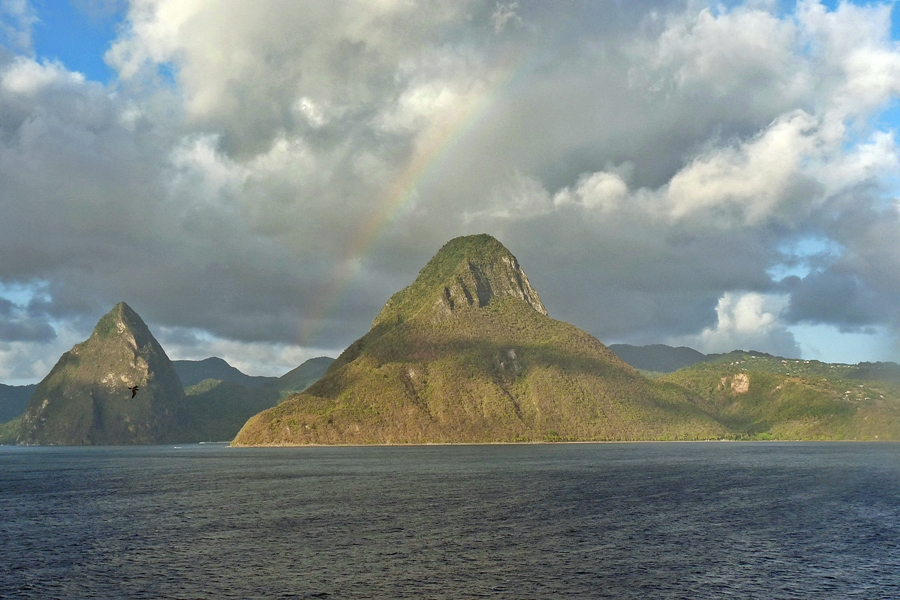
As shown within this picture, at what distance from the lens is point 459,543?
98062mm

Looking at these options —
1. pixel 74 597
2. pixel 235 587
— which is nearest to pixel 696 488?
pixel 235 587

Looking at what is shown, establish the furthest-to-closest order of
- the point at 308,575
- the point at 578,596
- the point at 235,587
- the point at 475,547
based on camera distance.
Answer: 1. the point at 475,547
2. the point at 308,575
3. the point at 235,587
4. the point at 578,596

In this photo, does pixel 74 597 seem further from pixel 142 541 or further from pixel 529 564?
pixel 529 564

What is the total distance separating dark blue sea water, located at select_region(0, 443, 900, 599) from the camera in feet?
248

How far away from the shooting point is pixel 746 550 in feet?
307

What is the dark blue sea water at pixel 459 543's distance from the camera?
75562 mm

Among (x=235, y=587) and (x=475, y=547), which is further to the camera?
(x=475, y=547)

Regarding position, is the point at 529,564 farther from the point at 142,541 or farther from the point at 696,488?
the point at 696,488

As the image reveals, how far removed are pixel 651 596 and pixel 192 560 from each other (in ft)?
174

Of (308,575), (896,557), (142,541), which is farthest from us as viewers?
(142,541)

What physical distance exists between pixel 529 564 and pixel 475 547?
11.8 m

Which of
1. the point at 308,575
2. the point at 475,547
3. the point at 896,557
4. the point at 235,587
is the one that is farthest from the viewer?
the point at 475,547

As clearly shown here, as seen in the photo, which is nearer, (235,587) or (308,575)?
(235,587)

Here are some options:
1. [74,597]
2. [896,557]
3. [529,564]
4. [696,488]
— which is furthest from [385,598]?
[696,488]
